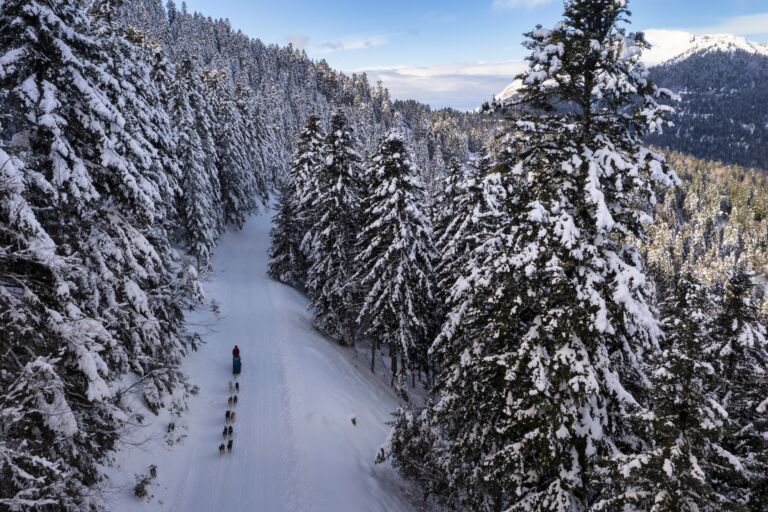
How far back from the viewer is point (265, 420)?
19.1m

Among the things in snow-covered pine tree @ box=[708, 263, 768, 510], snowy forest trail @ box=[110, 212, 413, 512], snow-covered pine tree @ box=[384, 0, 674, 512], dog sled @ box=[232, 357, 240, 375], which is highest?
snow-covered pine tree @ box=[384, 0, 674, 512]

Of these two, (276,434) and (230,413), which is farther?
(230,413)

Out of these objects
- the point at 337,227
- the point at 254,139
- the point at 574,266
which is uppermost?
the point at 254,139

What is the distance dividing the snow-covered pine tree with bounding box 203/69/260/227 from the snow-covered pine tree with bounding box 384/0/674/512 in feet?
133

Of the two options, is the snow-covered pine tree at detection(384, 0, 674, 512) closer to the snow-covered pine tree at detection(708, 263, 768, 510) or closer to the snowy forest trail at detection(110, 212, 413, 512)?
the snowy forest trail at detection(110, 212, 413, 512)

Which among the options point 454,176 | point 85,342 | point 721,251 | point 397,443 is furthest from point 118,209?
point 721,251

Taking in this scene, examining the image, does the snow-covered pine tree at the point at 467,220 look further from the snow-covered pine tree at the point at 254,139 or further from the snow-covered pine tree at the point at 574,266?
the snow-covered pine tree at the point at 254,139

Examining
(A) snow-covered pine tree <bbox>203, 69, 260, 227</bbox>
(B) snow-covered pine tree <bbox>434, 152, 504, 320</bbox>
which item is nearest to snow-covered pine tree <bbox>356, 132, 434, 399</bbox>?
(B) snow-covered pine tree <bbox>434, 152, 504, 320</bbox>

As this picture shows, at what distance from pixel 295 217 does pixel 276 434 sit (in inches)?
812

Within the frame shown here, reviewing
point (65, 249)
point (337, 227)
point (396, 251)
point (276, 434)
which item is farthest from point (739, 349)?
point (65, 249)

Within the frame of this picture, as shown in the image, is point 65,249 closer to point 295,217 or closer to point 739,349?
point 739,349

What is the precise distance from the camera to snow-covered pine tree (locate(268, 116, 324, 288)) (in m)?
37.0

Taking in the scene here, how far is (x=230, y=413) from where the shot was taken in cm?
1855

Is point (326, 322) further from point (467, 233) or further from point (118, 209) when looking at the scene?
point (118, 209)
